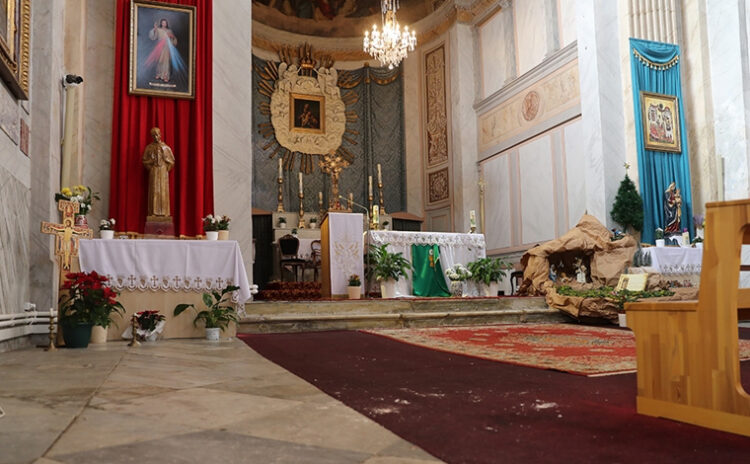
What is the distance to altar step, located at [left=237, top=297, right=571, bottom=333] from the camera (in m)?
6.63

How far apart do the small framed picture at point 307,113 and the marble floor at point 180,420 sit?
1329cm

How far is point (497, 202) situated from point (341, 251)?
645cm

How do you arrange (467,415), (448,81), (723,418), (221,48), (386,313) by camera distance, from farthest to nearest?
(448,81) → (221,48) → (386,313) → (467,415) → (723,418)

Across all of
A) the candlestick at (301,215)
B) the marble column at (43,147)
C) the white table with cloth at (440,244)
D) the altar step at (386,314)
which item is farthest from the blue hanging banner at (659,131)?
the marble column at (43,147)

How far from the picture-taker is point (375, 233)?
9508 millimetres

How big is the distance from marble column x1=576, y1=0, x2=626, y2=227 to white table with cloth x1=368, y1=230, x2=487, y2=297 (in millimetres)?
2381

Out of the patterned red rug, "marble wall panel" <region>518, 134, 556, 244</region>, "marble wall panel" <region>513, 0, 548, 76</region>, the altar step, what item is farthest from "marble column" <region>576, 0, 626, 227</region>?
the patterned red rug

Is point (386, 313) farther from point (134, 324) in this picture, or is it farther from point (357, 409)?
point (357, 409)

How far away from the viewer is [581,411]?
211cm

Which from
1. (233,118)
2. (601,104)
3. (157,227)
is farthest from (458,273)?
(157,227)

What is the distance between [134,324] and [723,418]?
4624 mm

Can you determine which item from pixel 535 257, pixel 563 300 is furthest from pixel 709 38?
pixel 563 300

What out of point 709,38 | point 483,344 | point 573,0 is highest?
point 573,0

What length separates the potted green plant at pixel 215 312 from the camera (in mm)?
5625
